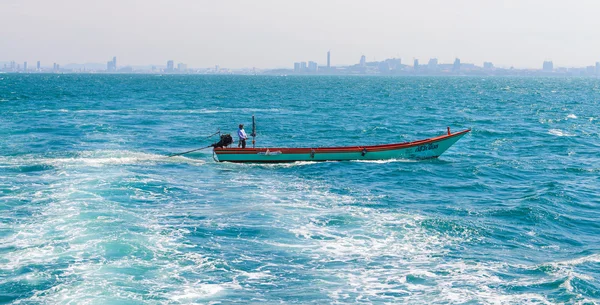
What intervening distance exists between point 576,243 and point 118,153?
92.8 ft

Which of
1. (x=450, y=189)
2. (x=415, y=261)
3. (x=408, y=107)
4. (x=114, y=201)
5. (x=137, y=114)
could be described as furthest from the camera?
(x=408, y=107)

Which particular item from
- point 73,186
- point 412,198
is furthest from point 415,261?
point 73,186

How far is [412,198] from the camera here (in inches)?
1120

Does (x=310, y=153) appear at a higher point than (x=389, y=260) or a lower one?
higher

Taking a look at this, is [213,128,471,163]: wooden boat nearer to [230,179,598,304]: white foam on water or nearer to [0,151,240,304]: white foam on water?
[0,151,240,304]: white foam on water

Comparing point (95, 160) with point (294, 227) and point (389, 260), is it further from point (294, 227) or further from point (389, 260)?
point (389, 260)

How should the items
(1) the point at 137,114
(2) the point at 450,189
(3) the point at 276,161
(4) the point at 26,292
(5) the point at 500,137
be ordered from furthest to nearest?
(1) the point at 137,114
(5) the point at 500,137
(3) the point at 276,161
(2) the point at 450,189
(4) the point at 26,292

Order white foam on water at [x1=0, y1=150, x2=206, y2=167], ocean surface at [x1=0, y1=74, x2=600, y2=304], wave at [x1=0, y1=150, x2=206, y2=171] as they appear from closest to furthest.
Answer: ocean surface at [x1=0, y1=74, x2=600, y2=304], wave at [x1=0, y1=150, x2=206, y2=171], white foam on water at [x1=0, y1=150, x2=206, y2=167]

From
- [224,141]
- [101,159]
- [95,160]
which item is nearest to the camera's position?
[95,160]

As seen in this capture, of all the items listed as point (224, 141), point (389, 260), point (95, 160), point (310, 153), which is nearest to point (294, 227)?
Answer: point (389, 260)

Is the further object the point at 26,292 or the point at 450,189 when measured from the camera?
the point at 450,189

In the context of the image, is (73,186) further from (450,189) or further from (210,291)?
(450,189)

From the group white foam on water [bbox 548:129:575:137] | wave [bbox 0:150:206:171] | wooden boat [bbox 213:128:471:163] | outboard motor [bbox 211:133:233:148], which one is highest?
outboard motor [bbox 211:133:233:148]

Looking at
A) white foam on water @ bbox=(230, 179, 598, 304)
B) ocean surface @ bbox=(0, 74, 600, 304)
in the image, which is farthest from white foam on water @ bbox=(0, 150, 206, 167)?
white foam on water @ bbox=(230, 179, 598, 304)
